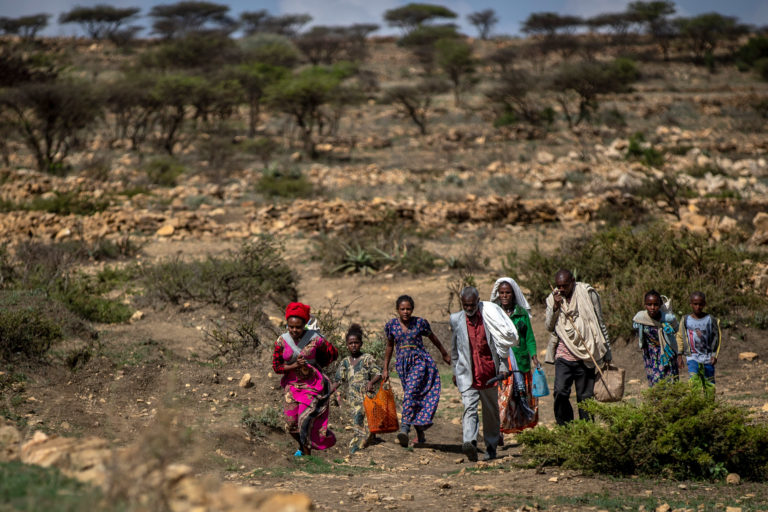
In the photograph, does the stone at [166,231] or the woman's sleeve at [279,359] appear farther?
the stone at [166,231]

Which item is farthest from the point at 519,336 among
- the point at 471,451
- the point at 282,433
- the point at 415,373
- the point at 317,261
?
the point at 317,261

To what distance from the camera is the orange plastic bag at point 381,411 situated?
5789mm

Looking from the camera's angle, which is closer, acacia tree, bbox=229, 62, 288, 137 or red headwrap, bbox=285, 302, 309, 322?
red headwrap, bbox=285, 302, 309, 322

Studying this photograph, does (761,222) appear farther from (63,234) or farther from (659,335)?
(63,234)

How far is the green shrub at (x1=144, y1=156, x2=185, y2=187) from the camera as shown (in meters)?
19.8

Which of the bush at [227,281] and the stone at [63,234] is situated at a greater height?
the stone at [63,234]

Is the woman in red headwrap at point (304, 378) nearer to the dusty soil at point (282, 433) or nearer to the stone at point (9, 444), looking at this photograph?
the dusty soil at point (282, 433)

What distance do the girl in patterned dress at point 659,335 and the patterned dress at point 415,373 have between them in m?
1.62

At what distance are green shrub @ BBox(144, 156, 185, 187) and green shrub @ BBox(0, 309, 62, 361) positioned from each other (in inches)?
525

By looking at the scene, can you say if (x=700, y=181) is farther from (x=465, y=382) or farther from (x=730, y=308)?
(x=465, y=382)

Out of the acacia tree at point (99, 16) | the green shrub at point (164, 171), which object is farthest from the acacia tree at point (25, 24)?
the green shrub at point (164, 171)

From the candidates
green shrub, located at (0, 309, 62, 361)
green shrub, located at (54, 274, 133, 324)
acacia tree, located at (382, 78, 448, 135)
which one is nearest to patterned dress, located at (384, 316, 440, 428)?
green shrub, located at (0, 309, 62, 361)

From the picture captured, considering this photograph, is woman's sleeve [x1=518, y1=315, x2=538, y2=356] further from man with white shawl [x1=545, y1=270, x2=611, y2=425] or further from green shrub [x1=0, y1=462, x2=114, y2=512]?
green shrub [x1=0, y1=462, x2=114, y2=512]

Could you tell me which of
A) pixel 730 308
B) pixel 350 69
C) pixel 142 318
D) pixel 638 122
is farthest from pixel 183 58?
pixel 730 308
